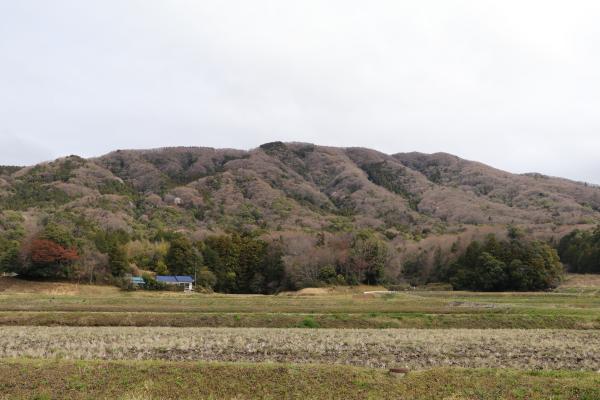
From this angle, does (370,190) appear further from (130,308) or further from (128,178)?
(130,308)

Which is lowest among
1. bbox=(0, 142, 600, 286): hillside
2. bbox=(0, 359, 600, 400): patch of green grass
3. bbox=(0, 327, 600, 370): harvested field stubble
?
bbox=(0, 327, 600, 370): harvested field stubble

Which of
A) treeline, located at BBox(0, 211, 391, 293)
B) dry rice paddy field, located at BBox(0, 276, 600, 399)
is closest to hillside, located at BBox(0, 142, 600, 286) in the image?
treeline, located at BBox(0, 211, 391, 293)

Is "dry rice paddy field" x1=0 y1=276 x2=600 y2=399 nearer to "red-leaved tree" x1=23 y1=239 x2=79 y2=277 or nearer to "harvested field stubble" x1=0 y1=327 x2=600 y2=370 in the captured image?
"harvested field stubble" x1=0 y1=327 x2=600 y2=370

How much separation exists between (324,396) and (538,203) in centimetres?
19170

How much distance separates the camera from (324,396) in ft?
42.1

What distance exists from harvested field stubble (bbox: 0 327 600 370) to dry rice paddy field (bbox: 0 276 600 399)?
49 mm

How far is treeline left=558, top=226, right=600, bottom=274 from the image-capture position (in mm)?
89544

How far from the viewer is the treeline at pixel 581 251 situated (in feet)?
294

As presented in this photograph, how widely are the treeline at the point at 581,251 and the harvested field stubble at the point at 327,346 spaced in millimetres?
72263

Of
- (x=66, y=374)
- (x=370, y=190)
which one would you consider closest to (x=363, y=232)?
(x=66, y=374)

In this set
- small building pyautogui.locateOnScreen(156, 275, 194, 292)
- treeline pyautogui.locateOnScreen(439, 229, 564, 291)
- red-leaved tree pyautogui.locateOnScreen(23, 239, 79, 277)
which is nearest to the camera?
red-leaved tree pyautogui.locateOnScreen(23, 239, 79, 277)

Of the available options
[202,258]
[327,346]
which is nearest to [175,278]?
[202,258]

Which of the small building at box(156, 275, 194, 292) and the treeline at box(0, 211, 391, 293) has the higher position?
the treeline at box(0, 211, 391, 293)

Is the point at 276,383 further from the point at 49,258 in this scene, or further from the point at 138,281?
the point at 138,281
